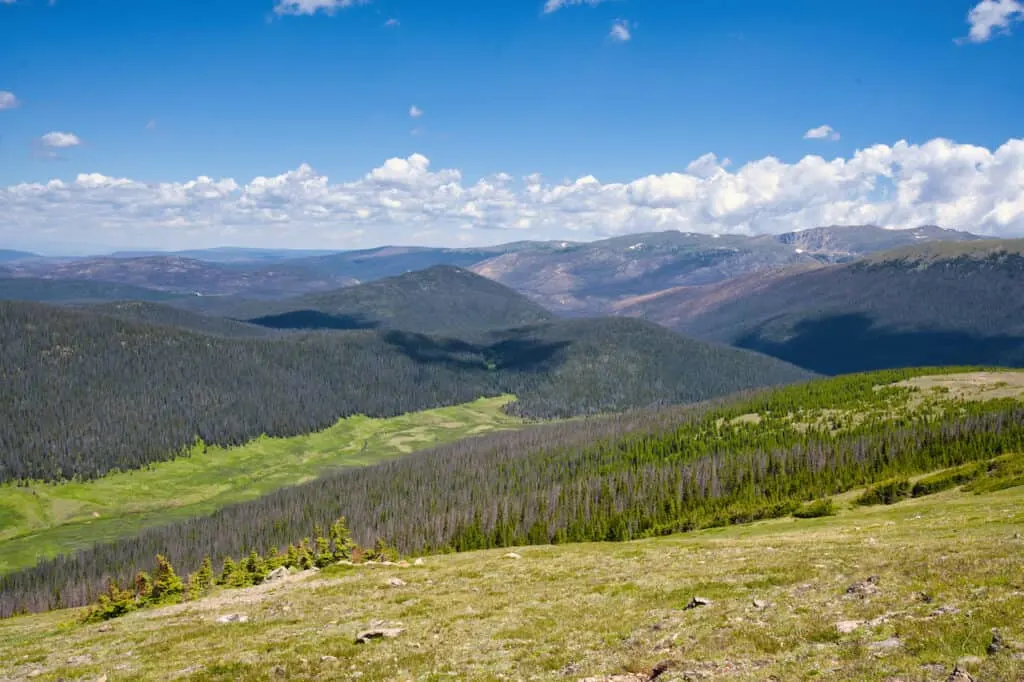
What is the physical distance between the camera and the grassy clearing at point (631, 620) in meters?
27.8

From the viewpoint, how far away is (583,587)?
52.8 metres

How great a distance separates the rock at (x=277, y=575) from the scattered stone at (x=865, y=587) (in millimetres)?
62143

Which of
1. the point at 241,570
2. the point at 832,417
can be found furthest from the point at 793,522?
the point at 832,417

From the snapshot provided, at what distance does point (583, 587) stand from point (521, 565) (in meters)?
20.2

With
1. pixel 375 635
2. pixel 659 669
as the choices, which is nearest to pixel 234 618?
pixel 375 635

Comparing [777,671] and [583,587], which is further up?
[777,671]

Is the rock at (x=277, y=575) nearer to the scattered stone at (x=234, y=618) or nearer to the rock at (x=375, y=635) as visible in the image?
the scattered stone at (x=234, y=618)

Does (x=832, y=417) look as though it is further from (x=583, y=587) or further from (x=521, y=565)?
(x=583, y=587)

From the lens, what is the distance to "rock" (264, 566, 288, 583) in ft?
253

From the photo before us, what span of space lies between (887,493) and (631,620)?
86.6 metres

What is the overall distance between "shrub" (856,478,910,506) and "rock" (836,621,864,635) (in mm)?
85711

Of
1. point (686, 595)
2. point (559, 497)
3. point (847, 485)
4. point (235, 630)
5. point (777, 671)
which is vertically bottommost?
point (559, 497)

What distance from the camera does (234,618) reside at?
55.4m

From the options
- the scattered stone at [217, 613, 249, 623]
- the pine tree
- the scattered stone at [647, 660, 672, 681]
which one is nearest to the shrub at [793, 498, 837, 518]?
the scattered stone at [217, 613, 249, 623]
